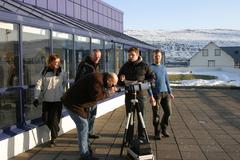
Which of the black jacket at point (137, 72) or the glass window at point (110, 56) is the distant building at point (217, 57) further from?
the black jacket at point (137, 72)

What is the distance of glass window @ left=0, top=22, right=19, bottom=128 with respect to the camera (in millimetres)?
7547

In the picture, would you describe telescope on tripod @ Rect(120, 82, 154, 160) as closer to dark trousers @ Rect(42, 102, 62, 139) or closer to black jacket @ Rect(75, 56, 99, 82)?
black jacket @ Rect(75, 56, 99, 82)

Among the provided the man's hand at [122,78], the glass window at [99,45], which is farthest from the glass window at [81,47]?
the man's hand at [122,78]

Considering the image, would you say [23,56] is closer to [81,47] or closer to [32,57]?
[32,57]

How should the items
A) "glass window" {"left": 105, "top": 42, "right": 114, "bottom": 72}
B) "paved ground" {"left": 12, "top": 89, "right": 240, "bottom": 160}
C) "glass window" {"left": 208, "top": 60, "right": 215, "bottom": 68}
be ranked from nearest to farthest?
1. "paved ground" {"left": 12, "top": 89, "right": 240, "bottom": 160}
2. "glass window" {"left": 105, "top": 42, "right": 114, "bottom": 72}
3. "glass window" {"left": 208, "top": 60, "right": 215, "bottom": 68}

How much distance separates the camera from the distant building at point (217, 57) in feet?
315

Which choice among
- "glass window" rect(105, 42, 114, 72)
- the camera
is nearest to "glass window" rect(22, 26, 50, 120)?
the camera

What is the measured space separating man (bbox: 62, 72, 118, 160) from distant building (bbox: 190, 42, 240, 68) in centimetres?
8984

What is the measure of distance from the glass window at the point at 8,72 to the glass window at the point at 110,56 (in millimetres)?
6898

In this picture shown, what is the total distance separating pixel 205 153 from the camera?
25.3 ft

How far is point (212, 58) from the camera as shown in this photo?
329ft

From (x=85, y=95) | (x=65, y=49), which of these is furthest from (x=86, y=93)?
(x=65, y=49)

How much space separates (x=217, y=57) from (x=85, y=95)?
95.1 m

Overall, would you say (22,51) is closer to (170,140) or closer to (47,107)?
(47,107)
